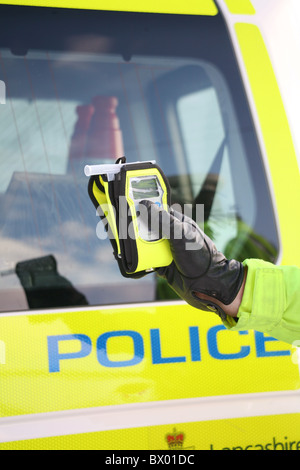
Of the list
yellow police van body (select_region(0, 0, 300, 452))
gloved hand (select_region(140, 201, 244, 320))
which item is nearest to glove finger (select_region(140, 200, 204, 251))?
gloved hand (select_region(140, 201, 244, 320))

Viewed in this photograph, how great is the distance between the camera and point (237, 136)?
6.03ft

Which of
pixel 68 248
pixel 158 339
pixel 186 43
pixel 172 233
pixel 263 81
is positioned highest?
pixel 186 43

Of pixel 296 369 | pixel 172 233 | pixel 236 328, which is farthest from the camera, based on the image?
pixel 296 369

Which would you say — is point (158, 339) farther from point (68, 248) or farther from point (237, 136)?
point (237, 136)

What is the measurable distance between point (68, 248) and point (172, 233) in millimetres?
428

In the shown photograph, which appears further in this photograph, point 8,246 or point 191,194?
point 191,194

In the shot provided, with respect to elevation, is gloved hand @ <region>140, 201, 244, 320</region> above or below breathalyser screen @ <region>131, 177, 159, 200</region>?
below

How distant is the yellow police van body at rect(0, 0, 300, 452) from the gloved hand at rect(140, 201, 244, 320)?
256 mm

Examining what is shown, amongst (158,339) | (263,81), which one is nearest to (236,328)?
(158,339)

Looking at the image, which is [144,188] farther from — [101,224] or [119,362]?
[119,362]

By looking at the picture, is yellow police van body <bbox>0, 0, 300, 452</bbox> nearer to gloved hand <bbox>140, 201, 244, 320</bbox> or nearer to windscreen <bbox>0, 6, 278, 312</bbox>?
windscreen <bbox>0, 6, 278, 312</bbox>

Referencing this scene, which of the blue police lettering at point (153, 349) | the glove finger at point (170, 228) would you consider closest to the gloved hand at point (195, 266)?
the glove finger at point (170, 228)

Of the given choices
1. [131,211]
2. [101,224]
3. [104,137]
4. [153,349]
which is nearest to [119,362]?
[153,349]

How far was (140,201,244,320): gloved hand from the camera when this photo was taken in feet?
4.49
